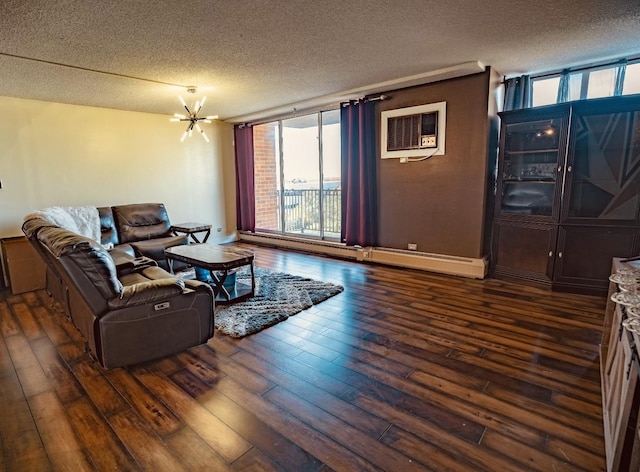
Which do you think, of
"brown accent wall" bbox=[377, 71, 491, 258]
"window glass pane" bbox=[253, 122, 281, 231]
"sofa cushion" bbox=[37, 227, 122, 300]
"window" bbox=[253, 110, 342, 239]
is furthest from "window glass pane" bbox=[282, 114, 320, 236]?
"sofa cushion" bbox=[37, 227, 122, 300]

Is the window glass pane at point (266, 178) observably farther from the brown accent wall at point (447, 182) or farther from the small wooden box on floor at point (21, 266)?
the small wooden box on floor at point (21, 266)

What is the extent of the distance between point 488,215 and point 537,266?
799 mm

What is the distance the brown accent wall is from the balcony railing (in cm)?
141

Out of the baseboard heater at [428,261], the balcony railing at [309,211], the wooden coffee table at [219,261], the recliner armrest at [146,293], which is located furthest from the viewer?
the balcony railing at [309,211]

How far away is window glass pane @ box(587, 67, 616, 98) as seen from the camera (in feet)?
→ 12.2

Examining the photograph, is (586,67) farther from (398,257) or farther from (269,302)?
(269,302)

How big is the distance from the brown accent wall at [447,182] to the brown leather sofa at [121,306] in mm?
3048

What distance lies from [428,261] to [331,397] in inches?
117

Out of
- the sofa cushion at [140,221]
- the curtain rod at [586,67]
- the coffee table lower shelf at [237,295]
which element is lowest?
the coffee table lower shelf at [237,295]

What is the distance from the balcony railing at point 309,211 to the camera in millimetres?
6277

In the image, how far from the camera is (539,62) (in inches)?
147

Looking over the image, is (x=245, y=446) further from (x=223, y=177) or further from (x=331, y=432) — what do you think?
(x=223, y=177)

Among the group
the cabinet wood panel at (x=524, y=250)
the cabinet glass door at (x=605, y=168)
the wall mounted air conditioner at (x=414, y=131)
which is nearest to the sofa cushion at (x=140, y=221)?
the wall mounted air conditioner at (x=414, y=131)

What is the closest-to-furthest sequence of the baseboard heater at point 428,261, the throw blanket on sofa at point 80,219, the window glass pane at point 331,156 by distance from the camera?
the throw blanket on sofa at point 80,219 → the baseboard heater at point 428,261 → the window glass pane at point 331,156
